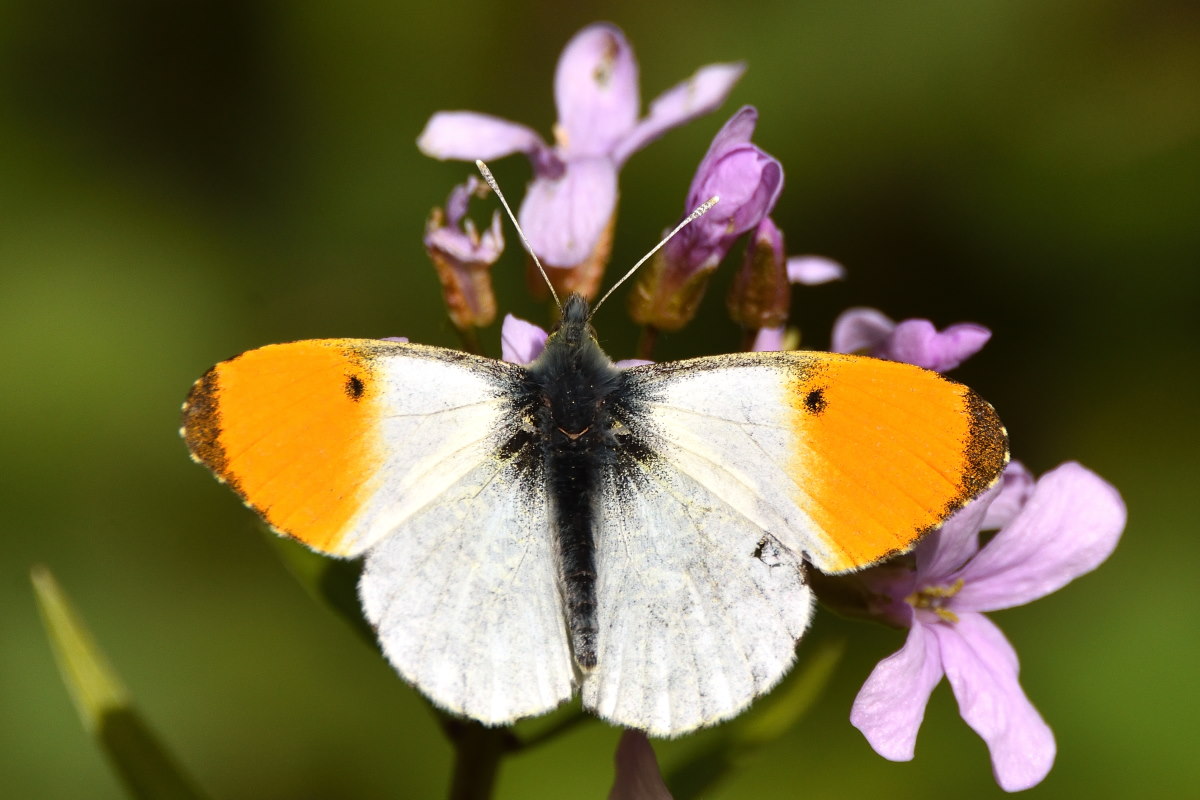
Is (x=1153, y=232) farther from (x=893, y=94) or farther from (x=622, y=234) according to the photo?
(x=622, y=234)

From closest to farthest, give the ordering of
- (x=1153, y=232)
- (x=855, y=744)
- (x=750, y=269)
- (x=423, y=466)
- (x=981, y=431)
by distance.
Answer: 1. (x=981, y=431)
2. (x=423, y=466)
3. (x=750, y=269)
4. (x=855, y=744)
5. (x=1153, y=232)

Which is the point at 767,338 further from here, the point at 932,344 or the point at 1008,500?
the point at 1008,500

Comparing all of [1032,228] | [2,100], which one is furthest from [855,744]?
[2,100]

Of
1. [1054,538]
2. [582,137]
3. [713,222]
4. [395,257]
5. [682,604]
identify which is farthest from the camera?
[395,257]

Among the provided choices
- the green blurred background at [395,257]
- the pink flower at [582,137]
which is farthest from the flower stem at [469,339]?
the green blurred background at [395,257]

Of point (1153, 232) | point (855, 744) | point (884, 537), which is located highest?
point (884, 537)

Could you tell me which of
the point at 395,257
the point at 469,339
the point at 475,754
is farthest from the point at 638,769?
the point at 395,257

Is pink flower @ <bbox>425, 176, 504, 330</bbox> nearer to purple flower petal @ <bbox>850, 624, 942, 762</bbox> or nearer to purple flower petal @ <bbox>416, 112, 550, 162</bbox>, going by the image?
purple flower petal @ <bbox>416, 112, 550, 162</bbox>

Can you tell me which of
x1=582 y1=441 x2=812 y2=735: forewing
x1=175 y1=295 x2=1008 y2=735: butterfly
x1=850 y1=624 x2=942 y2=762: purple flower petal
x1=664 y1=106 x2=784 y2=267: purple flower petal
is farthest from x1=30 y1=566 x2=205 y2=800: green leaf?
x1=664 y1=106 x2=784 y2=267: purple flower petal
